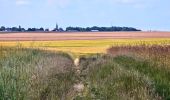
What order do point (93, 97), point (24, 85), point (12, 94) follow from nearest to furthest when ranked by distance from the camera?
point (12, 94)
point (24, 85)
point (93, 97)

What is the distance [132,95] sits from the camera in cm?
1300

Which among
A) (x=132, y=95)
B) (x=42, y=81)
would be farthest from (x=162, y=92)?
(x=42, y=81)

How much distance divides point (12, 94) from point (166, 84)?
665 cm

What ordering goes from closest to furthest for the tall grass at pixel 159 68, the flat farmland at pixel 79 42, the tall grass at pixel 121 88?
the tall grass at pixel 121 88
the tall grass at pixel 159 68
the flat farmland at pixel 79 42

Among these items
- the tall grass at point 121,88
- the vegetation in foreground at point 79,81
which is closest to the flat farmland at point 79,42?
the vegetation in foreground at point 79,81

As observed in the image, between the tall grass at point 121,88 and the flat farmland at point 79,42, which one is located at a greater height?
the tall grass at point 121,88

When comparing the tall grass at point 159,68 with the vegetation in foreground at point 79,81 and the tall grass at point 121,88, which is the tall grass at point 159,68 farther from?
the tall grass at point 121,88

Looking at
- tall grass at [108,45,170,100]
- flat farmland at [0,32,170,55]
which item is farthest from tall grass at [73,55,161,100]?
flat farmland at [0,32,170,55]

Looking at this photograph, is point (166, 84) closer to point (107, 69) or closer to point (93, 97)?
point (93, 97)

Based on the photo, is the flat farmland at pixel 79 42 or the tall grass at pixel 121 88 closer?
the tall grass at pixel 121 88

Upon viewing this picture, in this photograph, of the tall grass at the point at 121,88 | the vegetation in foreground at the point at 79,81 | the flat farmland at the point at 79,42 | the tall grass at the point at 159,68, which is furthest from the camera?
the flat farmland at the point at 79,42

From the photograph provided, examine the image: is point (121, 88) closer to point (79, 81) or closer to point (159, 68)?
point (159, 68)

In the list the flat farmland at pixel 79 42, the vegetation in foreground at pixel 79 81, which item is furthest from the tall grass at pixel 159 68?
the flat farmland at pixel 79 42

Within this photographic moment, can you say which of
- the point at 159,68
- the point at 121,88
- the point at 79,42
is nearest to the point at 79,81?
the point at 159,68
